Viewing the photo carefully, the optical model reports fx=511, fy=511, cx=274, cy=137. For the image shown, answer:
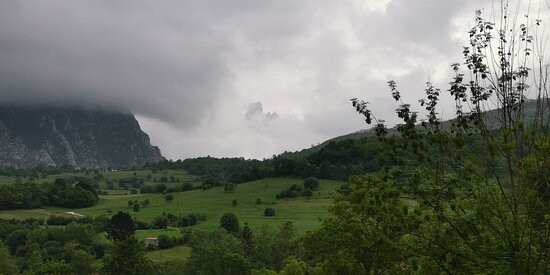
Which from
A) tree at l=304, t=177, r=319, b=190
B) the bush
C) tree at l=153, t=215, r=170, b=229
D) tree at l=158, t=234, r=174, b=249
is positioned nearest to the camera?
tree at l=158, t=234, r=174, b=249

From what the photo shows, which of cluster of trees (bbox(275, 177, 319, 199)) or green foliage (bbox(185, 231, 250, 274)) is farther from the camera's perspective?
cluster of trees (bbox(275, 177, 319, 199))

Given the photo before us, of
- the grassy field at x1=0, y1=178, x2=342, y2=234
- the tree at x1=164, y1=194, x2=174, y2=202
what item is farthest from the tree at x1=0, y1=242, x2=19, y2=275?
the tree at x1=164, y1=194, x2=174, y2=202

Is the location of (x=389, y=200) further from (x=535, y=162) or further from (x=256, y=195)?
(x=256, y=195)

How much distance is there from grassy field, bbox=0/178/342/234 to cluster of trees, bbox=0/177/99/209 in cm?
365

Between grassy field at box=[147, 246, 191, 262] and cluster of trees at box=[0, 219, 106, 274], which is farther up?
cluster of trees at box=[0, 219, 106, 274]

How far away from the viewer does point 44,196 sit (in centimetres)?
18875

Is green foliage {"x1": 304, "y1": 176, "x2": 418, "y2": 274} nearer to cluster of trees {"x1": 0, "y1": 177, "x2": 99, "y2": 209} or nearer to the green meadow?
the green meadow

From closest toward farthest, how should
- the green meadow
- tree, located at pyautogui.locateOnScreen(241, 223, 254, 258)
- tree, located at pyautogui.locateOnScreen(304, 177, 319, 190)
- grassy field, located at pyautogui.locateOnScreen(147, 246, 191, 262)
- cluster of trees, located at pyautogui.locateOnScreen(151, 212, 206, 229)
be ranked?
tree, located at pyautogui.locateOnScreen(241, 223, 254, 258) < grassy field, located at pyautogui.locateOnScreen(147, 246, 191, 262) < the green meadow < cluster of trees, located at pyautogui.locateOnScreen(151, 212, 206, 229) < tree, located at pyautogui.locateOnScreen(304, 177, 319, 190)

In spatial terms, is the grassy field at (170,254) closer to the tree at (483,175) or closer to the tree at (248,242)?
the tree at (248,242)

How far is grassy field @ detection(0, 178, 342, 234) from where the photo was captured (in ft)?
474

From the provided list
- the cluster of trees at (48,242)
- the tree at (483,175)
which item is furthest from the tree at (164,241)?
the tree at (483,175)

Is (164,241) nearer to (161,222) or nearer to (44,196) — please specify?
(161,222)

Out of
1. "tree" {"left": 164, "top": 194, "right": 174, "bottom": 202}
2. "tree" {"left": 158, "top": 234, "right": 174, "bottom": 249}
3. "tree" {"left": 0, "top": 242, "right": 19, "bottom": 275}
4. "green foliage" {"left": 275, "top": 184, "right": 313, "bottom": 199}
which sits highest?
"tree" {"left": 164, "top": 194, "right": 174, "bottom": 202}

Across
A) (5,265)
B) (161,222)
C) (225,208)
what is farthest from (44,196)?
(5,265)
